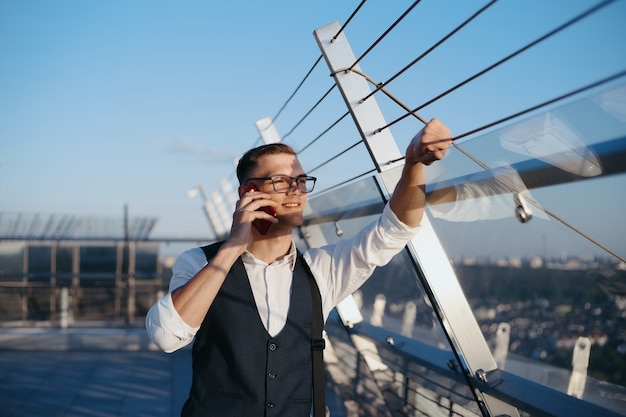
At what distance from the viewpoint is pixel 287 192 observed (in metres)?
1.87

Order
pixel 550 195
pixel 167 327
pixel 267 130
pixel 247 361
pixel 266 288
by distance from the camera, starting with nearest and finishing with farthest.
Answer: pixel 550 195, pixel 167 327, pixel 247 361, pixel 266 288, pixel 267 130

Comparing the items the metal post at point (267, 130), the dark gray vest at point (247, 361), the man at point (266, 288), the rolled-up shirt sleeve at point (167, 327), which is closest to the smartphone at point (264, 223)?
the man at point (266, 288)

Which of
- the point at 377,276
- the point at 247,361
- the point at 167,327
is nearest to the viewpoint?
the point at 167,327

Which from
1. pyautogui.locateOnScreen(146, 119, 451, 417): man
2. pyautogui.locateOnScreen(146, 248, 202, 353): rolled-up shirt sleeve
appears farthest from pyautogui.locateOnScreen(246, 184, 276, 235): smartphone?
pyautogui.locateOnScreen(146, 248, 202, 353): rolled-up shirt sleeve

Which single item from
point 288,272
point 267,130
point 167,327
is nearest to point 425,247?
point 288,272

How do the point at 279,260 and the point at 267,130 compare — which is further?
the point at 267,130

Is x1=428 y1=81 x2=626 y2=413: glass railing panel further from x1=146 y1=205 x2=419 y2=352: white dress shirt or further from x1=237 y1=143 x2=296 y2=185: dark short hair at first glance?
x1=237 y1=143 x2=296 y2=185: dark short hair

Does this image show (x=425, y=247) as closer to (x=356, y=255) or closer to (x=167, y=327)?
(x=356, y=255)

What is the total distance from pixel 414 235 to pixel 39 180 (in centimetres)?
1859

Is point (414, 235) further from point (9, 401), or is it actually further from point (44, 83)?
point (44, 83)

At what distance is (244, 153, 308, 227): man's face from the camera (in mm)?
1859

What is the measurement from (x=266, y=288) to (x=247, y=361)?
213 mm

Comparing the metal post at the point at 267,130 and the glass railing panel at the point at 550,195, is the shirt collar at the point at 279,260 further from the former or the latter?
the metal post at the point at 267,130

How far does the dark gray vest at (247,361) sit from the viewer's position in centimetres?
171
